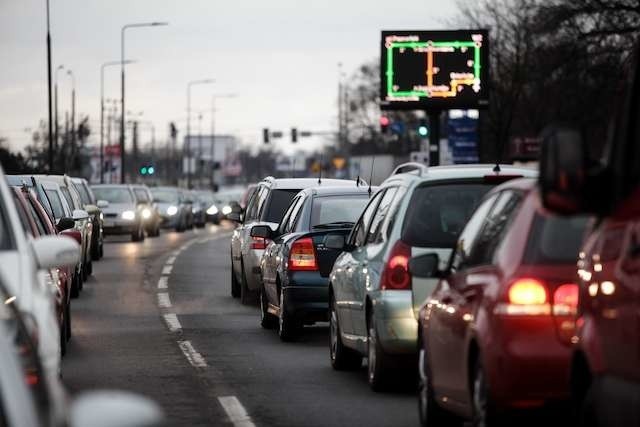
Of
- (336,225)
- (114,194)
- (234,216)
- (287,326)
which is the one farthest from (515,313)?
(114,194)

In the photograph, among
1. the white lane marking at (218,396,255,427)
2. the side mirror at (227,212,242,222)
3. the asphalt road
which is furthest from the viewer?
the side mirror at (227,212,242,222)

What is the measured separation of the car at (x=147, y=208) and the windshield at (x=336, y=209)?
33829mm

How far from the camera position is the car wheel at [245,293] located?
2381cm

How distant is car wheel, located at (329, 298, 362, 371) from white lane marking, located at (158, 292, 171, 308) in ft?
29.2

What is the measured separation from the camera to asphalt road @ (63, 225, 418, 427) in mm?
12250

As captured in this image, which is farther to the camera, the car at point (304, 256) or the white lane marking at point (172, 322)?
the white lane marking at point (172, 322)

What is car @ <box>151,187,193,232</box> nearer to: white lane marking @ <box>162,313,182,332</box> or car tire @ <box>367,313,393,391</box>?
white lane marking @ <box>162,313,182,332</box>

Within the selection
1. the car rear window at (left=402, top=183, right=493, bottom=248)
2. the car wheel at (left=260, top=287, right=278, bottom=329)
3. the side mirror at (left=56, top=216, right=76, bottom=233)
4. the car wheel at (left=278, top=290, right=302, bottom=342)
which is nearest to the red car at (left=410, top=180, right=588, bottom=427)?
the car rear window at (left=402, top=183, right=493, bottom=248)

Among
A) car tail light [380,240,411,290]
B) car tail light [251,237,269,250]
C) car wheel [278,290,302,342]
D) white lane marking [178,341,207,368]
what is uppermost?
car tail light [380,240,411,290]

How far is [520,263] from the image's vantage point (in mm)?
9062

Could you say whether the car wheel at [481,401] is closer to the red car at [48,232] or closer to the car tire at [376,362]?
the car tire at [376,362]

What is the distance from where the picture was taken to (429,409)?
10688mm

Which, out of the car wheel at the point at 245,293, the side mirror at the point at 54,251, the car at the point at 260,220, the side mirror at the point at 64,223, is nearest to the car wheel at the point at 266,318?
the car at the point at 260,220

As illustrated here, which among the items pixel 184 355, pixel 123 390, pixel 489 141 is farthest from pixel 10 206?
pixel 489 141
